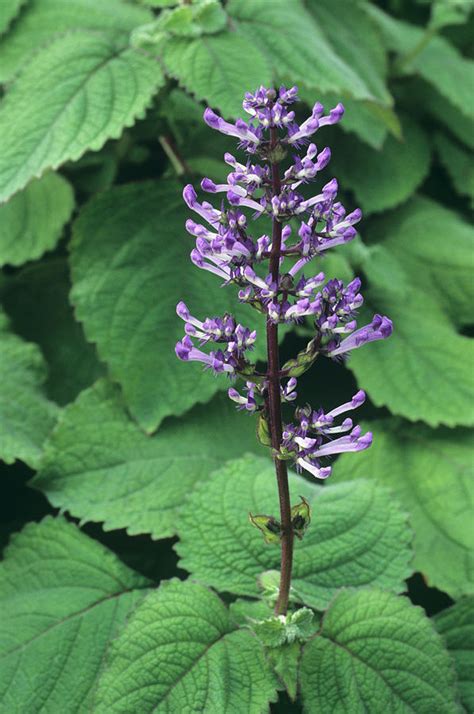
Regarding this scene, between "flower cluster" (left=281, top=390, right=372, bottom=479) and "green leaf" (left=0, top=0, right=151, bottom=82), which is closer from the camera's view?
"flower cluster" (left=281, top=390, right=372, bottom=479)

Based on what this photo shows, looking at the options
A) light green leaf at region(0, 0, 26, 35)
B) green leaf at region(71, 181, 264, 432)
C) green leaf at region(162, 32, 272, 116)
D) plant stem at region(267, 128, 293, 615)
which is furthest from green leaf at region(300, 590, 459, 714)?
light green leaf at region(0, 0, 26, 35)

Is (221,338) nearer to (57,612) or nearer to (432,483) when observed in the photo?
(57,612)

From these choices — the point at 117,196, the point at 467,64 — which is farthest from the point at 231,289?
the point at 467,64

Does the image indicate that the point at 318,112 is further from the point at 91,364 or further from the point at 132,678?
the point at 91,364

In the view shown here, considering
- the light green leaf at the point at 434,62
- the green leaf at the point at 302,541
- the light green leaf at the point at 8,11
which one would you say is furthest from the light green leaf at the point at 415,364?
the light green leaf at the point at 8,11

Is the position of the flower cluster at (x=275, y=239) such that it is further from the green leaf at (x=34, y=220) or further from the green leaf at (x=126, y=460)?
the green leaf at (x=34, y=220)

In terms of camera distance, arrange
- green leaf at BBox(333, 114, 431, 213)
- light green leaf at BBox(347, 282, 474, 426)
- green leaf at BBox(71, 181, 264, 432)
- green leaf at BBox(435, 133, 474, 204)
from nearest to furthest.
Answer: green leaf at BBox(71, 181, 264, 432) → light green leaf at BBox(347, 282, 474, 426) → green leaf at BBox(333, 114, 431, 213) → green leaf at BBox(435, 133, 474, 204)

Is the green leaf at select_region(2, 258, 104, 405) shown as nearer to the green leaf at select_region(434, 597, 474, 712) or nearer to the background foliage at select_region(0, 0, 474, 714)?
the background foliage at select_region(0, 0, 474, 714)
